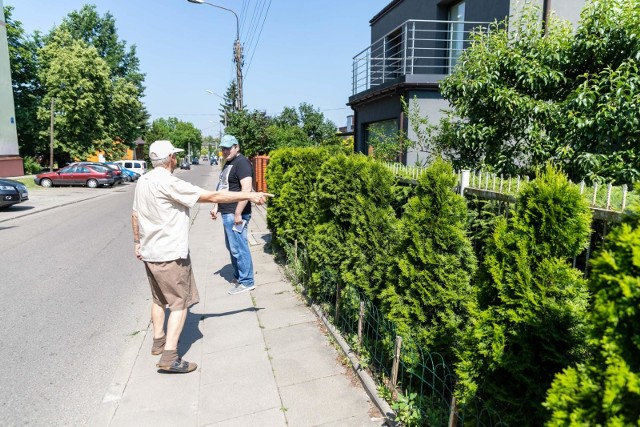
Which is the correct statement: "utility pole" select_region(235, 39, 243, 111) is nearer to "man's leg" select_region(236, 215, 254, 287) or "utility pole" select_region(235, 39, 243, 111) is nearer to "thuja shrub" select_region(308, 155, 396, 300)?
"man's leg" select_region(236, 215, 254, 287)

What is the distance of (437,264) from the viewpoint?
302 cm

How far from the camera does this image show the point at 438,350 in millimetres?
3098

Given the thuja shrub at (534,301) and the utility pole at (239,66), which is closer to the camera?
the thuja shrub at (534,301)

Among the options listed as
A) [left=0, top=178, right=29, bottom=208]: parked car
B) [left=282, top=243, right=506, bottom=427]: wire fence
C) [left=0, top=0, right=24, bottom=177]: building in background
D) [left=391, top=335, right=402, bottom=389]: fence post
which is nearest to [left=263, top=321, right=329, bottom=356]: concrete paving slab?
[left=282, top=243, right=506, bottom=427]: wire fence

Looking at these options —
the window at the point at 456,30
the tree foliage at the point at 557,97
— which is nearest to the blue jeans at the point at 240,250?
the tree foliage at the point at 557,97

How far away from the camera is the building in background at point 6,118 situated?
29438mm

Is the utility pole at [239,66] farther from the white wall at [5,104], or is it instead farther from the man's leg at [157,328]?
the man's leg at [157,328]

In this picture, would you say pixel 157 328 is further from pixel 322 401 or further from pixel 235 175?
pixel 235 175

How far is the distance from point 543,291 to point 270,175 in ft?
23.7

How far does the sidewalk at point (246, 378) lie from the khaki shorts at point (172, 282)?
0.66m

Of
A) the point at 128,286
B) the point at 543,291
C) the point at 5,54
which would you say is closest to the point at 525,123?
the point at 543,291

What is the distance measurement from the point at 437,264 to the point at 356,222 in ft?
4.21

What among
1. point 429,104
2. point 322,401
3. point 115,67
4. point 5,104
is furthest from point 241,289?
point 115,67

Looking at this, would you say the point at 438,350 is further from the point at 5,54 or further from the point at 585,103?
the point at 5,54
